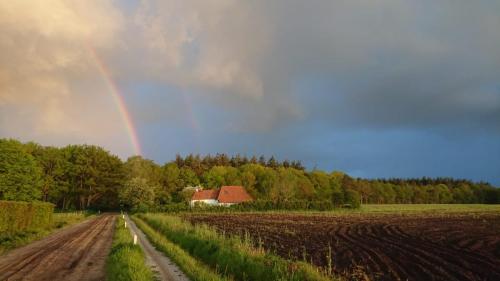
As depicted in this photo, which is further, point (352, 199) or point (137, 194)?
point (352, 199)

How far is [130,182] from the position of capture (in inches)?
4087

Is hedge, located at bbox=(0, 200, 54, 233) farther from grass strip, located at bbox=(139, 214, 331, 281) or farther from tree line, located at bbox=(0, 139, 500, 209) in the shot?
tree line, located at bbox=(0, 139, 500, 209)

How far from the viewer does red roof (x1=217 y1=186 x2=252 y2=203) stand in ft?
383

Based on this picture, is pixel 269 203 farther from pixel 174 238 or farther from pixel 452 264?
pixel 452 264

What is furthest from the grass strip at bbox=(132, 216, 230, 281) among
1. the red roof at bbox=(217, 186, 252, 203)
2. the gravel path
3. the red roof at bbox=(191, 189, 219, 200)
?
the red roof at bbox=(191, 189, 219, 200)

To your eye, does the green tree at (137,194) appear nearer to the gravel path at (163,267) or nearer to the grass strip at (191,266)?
the grass strip at (191,266)

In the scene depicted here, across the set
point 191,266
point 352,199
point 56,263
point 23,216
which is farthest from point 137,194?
point 191,266

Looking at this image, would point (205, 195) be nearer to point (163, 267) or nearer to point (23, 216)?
point (23, 216)

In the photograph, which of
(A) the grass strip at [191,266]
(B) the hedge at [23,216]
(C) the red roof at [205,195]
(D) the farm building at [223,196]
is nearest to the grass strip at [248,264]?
(A) the grass strip at [191,266]

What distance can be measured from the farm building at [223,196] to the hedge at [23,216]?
6570 centimetres

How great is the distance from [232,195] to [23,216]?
261ft

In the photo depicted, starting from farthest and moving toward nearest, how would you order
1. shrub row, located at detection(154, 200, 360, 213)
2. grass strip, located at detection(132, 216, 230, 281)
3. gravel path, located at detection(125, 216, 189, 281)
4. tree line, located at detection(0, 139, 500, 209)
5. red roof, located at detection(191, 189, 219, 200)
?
red roof, located at detection(191, 189, 219, 200)
shrub row, located at detection(154, 200, 360, 213)
tree line, located at detection(0, 139, 500, 209)
gravel path, located at detection(125, 216, 189, 281)
grass strip, located at detection(132, 216, 230, 281)

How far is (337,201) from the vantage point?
127125 millimetres

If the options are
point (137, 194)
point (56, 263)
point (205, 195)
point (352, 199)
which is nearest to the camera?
point (56, 263)
